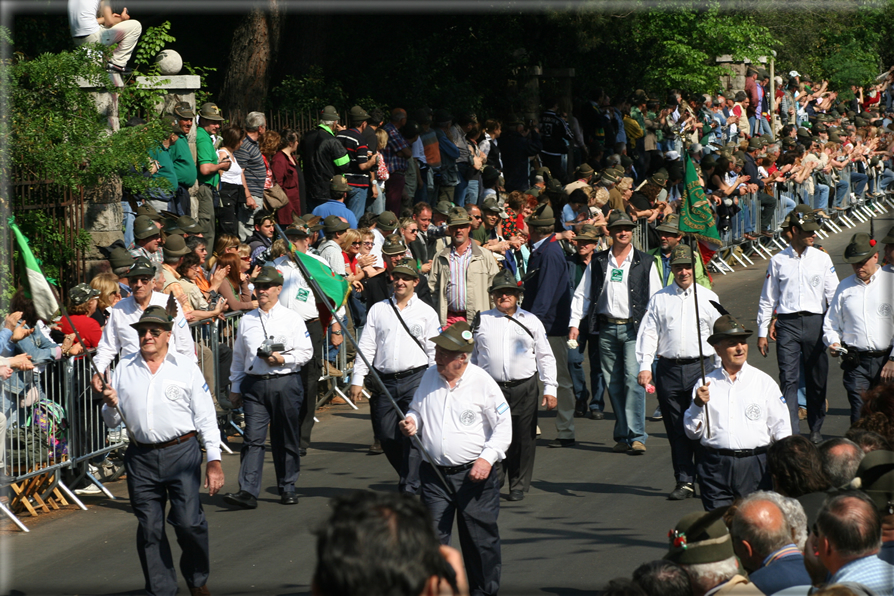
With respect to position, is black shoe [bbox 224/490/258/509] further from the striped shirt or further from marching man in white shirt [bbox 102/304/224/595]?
the striped shirt

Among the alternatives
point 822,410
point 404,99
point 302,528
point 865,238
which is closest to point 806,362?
point 822,410

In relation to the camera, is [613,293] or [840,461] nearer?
[840,461]

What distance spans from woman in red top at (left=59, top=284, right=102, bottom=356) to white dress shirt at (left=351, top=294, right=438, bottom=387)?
7.76 ft

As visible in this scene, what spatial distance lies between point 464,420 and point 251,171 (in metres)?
8.13

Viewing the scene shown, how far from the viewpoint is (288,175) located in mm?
15141

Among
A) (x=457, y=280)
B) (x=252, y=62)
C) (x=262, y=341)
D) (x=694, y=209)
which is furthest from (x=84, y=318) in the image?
(x=252, y=62)

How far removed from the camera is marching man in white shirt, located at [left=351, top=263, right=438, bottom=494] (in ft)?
31.8

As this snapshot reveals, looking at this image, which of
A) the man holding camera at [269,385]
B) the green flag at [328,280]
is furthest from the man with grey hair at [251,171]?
the man holding camera at [269,385]

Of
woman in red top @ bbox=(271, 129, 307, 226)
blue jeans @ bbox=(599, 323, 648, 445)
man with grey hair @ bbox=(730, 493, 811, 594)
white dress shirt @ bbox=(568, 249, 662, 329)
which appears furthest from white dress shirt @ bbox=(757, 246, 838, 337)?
woman in red top @ bbox=(271, 129, 307, 226)

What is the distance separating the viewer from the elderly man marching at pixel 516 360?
959cm

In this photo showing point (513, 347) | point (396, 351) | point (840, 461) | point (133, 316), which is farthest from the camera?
point (396, 351)

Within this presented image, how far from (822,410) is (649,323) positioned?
2.55 meters

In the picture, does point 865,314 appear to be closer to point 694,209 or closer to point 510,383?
point 694,209

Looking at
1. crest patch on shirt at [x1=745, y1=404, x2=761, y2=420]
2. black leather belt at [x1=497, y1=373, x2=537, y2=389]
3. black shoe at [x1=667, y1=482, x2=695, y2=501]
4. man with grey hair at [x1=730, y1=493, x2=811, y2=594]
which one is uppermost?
crest patch on shirt at [x1=745, y1=404, x2=761, y2=420]
